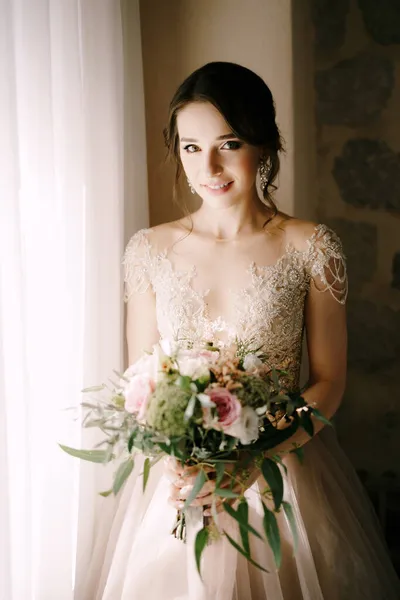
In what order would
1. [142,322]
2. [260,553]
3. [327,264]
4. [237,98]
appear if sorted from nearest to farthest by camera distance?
[260,553] → [237,98] → [327,264] → [142,322]

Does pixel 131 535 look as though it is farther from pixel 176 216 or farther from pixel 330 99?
pixel 330 99

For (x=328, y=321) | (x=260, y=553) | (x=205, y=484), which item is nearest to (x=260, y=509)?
(x=260, y=553)

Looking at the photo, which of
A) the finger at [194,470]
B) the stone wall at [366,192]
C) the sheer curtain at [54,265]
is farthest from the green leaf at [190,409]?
the stone wall at [366,192]

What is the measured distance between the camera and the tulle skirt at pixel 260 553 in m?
1.45

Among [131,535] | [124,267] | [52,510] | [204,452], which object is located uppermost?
[124,267]

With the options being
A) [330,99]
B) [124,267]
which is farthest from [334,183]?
[124,267]

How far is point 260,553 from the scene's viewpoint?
4.89 feet

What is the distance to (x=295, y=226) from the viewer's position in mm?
1793

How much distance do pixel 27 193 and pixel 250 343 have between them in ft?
2.33

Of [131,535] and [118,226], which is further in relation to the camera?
[118,226]

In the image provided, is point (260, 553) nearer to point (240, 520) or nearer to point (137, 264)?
point (240, 520)

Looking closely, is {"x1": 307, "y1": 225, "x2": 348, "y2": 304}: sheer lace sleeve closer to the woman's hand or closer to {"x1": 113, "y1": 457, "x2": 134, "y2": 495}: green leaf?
the woman's hand

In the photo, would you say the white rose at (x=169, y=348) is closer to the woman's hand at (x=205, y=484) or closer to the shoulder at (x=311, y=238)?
the woman's hand at (x=205, y=484)

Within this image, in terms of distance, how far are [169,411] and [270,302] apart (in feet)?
2.06
